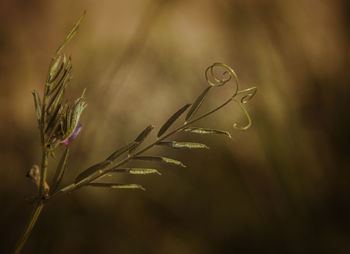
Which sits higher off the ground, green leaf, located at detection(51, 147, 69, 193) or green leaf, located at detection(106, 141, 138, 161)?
green leaf, located at detection(51, 147, 69, 193)

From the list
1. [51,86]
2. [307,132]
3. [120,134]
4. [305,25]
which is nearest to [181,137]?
[120,134]

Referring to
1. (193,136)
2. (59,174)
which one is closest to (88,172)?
(59,174)

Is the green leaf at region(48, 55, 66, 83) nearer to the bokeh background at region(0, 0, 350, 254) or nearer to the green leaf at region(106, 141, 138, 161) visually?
the green leaf at region(106, 141, 138, 161)

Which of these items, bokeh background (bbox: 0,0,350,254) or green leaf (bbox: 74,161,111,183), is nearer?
green leaf (bbox: 74,161,111,183)

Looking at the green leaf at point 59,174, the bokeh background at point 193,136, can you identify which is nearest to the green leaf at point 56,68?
the green leaf at point 59,174

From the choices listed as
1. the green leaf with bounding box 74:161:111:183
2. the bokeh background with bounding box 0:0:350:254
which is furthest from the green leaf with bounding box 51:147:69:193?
the bokeh background with bounding box 0:0:350:254

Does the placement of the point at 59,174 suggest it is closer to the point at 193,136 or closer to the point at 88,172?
the point at 88,172

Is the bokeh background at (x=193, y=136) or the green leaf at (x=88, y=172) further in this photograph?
the bokeh background at (x=193, y=136)

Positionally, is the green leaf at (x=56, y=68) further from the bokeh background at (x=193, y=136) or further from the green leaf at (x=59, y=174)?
the bokeh background at (x=193, y=136)
